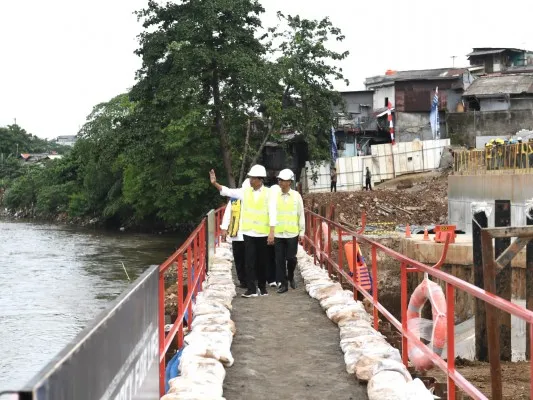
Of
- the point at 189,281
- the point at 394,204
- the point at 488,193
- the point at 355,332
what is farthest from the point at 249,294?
the point at 394,204

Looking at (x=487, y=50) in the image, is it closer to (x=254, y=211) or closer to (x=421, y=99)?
(x=421, y=99)

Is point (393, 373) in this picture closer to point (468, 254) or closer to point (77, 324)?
point (468, 254)

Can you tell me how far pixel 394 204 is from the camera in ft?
121

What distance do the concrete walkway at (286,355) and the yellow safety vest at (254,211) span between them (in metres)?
1.05

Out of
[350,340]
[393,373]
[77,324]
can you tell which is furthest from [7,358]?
[393,373]

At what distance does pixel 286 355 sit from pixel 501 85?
41.3 meters

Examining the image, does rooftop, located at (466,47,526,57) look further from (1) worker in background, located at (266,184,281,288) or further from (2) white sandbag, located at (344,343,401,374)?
(2) white sandbag, located at (344,343,401,374)

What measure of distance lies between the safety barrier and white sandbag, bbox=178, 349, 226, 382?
14.5m

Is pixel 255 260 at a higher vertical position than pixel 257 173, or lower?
lower

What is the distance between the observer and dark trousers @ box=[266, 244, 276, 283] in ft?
36.1

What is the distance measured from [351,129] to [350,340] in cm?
4313

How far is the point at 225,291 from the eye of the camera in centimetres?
1041

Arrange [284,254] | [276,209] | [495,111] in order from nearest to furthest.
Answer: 1. [276,209]
2. [284,254]
3. [495,111]

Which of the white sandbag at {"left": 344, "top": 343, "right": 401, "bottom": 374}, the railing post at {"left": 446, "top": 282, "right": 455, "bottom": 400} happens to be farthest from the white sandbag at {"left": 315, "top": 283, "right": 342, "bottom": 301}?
the railing post at {"left": 446, "top": 282, "right": 455, "bottom": 400}
